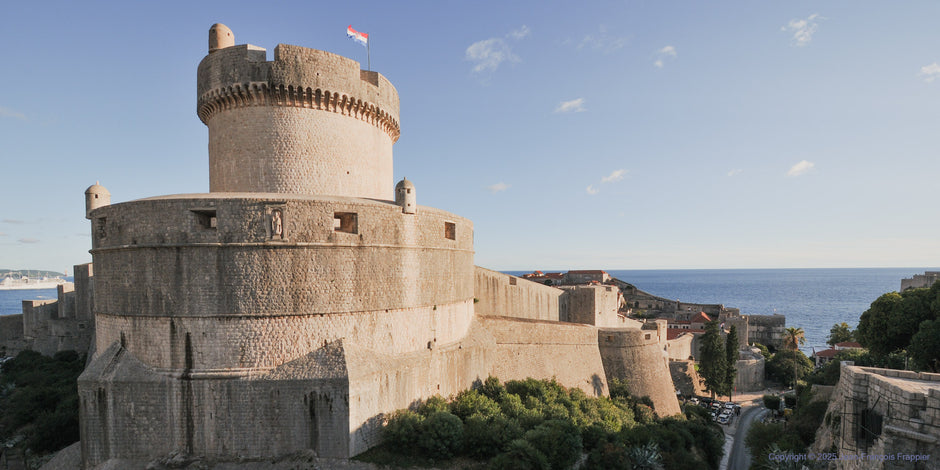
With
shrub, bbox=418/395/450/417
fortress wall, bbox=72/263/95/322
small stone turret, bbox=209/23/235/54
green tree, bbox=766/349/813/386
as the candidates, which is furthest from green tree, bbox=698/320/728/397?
fortress wall, bbox=72/263/95/322

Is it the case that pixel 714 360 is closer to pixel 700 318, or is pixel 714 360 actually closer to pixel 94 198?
pixel 700 318

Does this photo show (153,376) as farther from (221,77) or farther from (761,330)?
(761,330)

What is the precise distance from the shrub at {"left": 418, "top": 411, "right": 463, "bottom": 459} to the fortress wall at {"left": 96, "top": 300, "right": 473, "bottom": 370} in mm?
3133

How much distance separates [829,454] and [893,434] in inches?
137

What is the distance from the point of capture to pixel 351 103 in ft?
53.5

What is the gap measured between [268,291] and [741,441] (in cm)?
3168

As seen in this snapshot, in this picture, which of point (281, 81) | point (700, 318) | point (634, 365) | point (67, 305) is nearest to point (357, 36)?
point (281, 81)

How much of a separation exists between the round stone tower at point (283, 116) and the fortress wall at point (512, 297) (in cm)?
866

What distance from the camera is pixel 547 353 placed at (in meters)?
21.4

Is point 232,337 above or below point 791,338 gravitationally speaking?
above

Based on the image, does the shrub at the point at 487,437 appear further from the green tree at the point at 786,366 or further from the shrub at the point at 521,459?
the green tree at the point at 786,366

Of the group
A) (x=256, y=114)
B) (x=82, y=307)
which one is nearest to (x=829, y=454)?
(x=256, y=114)

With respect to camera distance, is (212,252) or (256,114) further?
A: (256,114)

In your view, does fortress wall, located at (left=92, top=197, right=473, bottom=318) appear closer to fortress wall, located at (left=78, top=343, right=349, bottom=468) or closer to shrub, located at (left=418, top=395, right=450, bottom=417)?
fortress wall, located at (left=78, top=343, right=349, bottom=468)
